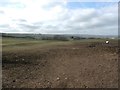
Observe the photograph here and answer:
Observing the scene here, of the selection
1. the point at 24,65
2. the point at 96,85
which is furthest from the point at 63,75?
the point at 24,65

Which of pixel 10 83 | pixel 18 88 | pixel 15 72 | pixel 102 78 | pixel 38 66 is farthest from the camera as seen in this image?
pixel 38 66

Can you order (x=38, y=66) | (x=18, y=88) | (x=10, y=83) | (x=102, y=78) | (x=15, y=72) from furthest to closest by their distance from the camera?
(x=38, y=66) → (x=15, y=72) → (x=102, y=78) → (x=10, y=83) → (x=18, y=88)

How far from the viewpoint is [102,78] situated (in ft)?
37.9

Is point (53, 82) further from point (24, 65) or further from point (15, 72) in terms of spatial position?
point (24, 65)

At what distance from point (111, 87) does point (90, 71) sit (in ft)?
9.77

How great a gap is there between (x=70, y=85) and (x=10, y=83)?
2.60 meters

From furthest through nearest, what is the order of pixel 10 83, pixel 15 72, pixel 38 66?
pixel 38 66
pixel 15 72
pixel 10 83

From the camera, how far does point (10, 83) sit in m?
10.7

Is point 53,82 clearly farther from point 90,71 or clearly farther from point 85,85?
point 90,71

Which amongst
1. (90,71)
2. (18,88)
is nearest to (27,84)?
(18,88)

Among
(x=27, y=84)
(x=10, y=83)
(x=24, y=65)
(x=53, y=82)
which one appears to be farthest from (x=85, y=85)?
(x=24, y=65)

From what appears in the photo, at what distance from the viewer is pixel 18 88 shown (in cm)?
999

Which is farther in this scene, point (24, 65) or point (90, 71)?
point (24, 65)

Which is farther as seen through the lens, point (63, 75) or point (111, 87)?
point (63, 75)
